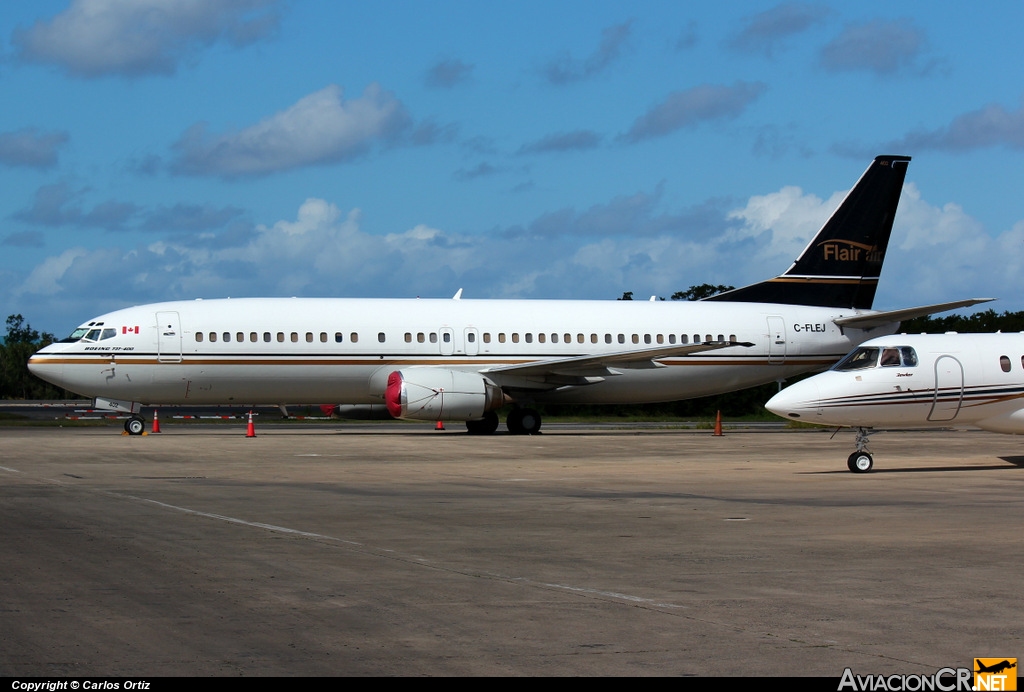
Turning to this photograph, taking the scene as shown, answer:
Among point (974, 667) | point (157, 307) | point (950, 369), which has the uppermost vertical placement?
point (157, 307)

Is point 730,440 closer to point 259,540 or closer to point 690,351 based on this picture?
point 690,351

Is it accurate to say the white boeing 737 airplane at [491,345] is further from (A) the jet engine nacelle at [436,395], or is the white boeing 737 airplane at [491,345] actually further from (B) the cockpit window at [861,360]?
(B) the cockpit window at [861,360]

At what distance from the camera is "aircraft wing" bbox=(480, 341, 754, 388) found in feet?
109

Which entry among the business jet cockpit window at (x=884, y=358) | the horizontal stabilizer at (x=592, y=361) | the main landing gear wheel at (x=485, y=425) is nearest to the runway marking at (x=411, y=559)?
the business jet cockpit window at (x=884, y=358)

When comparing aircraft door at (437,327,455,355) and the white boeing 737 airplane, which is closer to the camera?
the white boeing 737 airplane

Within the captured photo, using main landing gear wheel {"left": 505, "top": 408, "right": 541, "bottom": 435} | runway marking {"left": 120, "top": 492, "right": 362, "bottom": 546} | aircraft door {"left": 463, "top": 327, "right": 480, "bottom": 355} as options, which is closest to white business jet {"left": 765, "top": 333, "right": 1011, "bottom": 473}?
runway marking {"left": 120, "top": 492, "right": 362, "bottom": 546}

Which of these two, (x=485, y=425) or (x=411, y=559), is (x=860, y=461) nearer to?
(x=411, y=559)

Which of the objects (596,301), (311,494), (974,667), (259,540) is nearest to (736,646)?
(974,667)

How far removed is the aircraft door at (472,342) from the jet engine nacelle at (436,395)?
1636mm

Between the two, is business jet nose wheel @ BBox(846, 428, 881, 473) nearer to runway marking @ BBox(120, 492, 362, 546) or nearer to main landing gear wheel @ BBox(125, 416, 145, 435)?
runway marking @ BBox(120, 492, 362, 546)

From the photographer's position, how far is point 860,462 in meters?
20.7

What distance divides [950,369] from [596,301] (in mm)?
Answer: 16748

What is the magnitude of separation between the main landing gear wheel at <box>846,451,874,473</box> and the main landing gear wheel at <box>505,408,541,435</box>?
14.7m

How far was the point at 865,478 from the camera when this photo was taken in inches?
772
